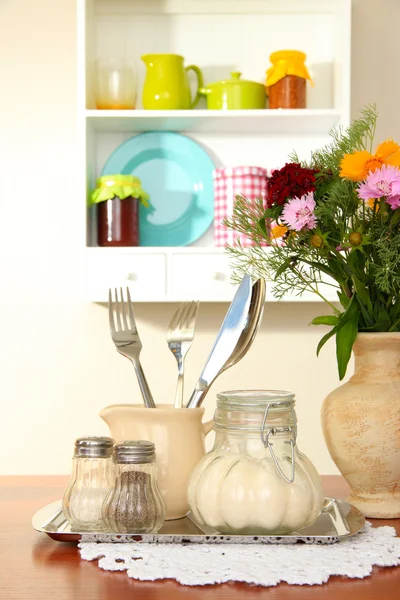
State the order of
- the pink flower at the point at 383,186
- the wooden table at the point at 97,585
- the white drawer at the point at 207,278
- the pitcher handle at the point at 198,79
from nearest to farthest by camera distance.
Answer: the wooden table at the point at 97,585, the pink flower at the point at 383,186, the white drawer at the point at 207,278, the pitcher handle at the point at 198,79

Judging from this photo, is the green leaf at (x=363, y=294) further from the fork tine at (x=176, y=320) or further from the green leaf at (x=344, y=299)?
the fork tine at (x=176, y=320)

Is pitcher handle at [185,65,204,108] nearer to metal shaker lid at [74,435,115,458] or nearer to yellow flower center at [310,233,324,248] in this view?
yellow flower center at [310,233,324,248]

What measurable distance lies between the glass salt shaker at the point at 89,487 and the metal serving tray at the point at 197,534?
19 millimetres

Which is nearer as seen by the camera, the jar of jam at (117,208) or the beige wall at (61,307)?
the jar of jam at (117,208)

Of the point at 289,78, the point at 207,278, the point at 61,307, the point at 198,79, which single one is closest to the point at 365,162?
the point at 207,278

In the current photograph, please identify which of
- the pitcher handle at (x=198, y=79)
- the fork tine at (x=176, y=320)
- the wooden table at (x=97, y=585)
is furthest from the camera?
the pitcher handle at (x=198, y=79)

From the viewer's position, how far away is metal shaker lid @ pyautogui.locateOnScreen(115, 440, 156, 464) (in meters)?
0.77

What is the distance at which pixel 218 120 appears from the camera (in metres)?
2.22

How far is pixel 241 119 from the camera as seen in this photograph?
7.27ft

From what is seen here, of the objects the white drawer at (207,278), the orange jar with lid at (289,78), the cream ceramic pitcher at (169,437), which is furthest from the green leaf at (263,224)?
the orange jar with lid at (289,78)

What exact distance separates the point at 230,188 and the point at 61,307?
61 cm

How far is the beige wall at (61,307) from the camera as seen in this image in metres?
2.38

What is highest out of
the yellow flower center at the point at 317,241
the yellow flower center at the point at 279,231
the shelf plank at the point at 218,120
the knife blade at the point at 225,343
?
the shelf plank at the point at 218,120

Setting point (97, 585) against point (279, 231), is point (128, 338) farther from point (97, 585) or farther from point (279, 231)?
point (97, 585)
